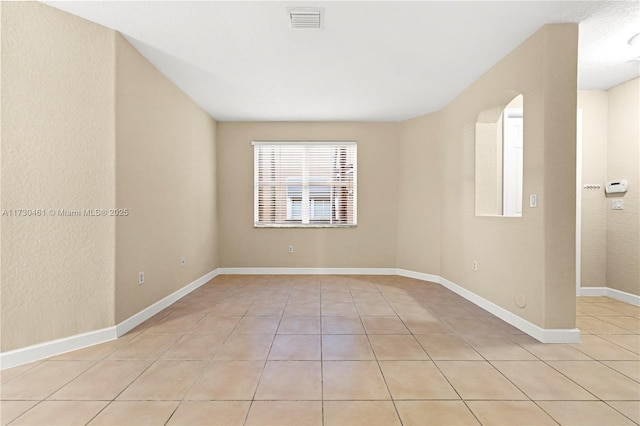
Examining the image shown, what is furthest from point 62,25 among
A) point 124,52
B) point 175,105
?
point 175,105

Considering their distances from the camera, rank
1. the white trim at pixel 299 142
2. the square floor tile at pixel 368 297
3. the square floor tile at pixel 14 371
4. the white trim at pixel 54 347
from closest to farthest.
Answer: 1. the square floor tile at pixel 14 371
2. the white trim at pixel 54 347
3. the square floor tile at pixel 368 297
4. the white trim at pixel 299 142

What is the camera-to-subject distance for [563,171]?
254 centimetres

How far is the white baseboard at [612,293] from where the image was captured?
11.8 feet

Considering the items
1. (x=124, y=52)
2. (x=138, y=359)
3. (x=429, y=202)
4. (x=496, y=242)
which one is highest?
(x=124, y=52)

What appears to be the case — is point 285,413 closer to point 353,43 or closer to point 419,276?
point 353,43

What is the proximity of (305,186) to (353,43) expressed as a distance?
9.43 ft

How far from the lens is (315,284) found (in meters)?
4.59

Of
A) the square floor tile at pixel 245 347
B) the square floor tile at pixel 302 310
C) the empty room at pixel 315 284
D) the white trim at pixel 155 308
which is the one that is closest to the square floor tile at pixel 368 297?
the empty room at pixel 315 284

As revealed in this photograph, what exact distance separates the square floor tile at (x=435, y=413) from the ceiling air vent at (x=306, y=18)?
279 cm

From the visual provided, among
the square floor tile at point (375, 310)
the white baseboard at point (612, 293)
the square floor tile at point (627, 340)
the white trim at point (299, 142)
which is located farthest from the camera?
the white trim at point (299, 142)

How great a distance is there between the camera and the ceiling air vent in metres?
2.34

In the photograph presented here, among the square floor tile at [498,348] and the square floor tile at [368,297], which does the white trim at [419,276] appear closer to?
the square floor tile at [368,297]

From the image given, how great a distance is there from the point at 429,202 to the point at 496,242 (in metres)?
1.70

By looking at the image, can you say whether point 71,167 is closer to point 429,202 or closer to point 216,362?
point 216,362
